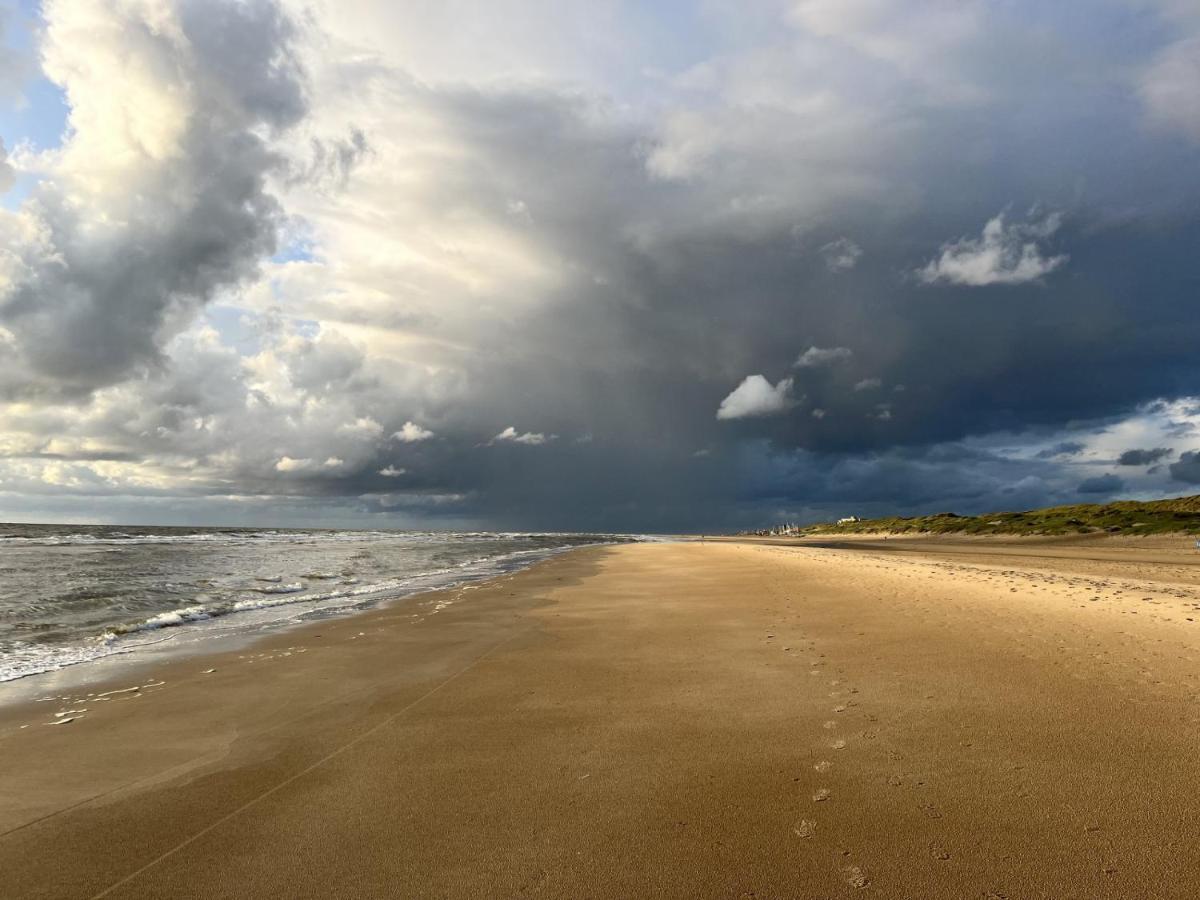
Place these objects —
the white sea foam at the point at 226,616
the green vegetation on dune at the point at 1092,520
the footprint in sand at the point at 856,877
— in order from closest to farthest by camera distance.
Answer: the footprint in sand at the point at 856,877, the white sea foam at the point at 226,616, the green vegetation on dune at the point at 1092,520

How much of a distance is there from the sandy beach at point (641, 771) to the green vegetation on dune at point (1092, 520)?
53.8 m

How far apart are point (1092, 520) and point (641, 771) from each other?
235 ft

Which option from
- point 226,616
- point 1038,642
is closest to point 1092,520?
point 1038,642

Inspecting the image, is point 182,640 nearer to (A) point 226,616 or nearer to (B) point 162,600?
(A) point 226,616

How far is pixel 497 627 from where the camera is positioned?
46.4 feet

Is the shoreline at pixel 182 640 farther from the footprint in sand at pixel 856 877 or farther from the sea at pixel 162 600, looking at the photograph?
the footprint in sand at pixel 856 877

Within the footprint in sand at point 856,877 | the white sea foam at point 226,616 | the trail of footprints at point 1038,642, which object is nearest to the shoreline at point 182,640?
the white sea foam at point 226,616

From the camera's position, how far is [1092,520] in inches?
2347

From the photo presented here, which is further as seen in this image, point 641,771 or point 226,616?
point 226,616

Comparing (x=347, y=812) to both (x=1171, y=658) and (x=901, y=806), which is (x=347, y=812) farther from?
Answer: (x=1171, y=658)

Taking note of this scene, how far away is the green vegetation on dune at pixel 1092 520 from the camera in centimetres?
5088

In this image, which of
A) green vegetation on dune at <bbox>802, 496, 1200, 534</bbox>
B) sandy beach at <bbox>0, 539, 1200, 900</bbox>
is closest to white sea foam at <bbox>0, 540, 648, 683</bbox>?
sandy beach at <bbox>0, 539, 1200, 900</bbox>

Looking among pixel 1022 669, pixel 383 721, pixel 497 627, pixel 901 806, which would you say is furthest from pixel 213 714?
pixel 1022 669

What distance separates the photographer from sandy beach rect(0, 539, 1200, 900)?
402 cm
